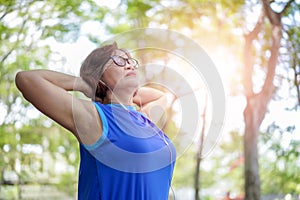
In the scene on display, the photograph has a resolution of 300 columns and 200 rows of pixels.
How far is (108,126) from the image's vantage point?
1.05 meters

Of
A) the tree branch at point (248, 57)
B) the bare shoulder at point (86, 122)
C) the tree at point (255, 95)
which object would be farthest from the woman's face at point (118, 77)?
the tree branch at point (248, 57)

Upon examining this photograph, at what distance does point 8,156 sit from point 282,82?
4466 mm

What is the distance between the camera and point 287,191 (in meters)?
6.74

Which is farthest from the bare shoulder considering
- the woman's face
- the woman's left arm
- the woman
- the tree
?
the tree

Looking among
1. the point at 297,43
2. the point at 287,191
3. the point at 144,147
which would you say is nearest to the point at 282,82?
the point at 297,43

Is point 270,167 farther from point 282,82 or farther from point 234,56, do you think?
point 282,82

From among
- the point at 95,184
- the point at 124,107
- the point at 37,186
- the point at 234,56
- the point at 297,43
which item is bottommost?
the point at 37,186

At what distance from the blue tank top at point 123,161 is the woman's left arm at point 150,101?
290 mm

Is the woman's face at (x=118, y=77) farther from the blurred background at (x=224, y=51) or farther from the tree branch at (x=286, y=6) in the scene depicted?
the tree branch at (x=286, y=6)

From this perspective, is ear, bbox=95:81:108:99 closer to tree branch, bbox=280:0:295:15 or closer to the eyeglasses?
the eyeglasses

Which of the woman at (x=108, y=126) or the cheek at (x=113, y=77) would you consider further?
the cheek at (x=113, y=77)

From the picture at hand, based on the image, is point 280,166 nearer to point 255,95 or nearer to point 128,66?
point 255,95

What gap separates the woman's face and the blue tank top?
0.17 ft

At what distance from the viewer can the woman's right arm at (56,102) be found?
987 millimetres
